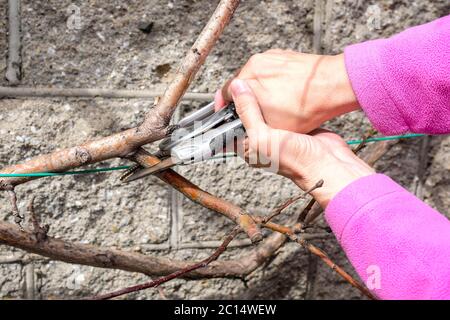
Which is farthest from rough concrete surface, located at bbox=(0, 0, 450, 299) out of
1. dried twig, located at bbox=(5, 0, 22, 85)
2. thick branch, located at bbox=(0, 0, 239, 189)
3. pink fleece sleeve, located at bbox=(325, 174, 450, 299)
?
pink fleece sleeve, located at bbox=(325, 174, 450, 299)

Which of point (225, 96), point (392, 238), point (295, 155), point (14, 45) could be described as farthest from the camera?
point (14, 45)

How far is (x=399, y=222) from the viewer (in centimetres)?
79

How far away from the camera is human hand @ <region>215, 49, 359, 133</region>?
946 mm

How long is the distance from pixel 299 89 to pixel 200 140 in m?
0.19

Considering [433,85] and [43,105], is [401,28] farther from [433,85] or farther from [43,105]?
[43,105]

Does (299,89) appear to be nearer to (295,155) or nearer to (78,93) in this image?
(295,155)

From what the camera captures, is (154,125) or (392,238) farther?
(154,125)

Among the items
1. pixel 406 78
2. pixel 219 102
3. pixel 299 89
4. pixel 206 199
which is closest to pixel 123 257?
pixel 206 199

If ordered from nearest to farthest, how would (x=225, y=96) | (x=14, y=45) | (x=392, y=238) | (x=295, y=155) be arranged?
(x=392, y=238) → (x=295, y=155) → (x=225, y=96) → (x=14, y=45)

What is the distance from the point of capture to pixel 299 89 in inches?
37.2

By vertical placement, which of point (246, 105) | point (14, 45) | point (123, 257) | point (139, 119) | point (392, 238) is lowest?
point (392, 238)

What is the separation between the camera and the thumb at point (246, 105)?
0.89 m

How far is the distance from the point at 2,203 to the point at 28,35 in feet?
1.13

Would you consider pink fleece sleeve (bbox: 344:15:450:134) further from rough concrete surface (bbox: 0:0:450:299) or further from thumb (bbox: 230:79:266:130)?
rough concrete surface (bbox: 0:0:450:299)
